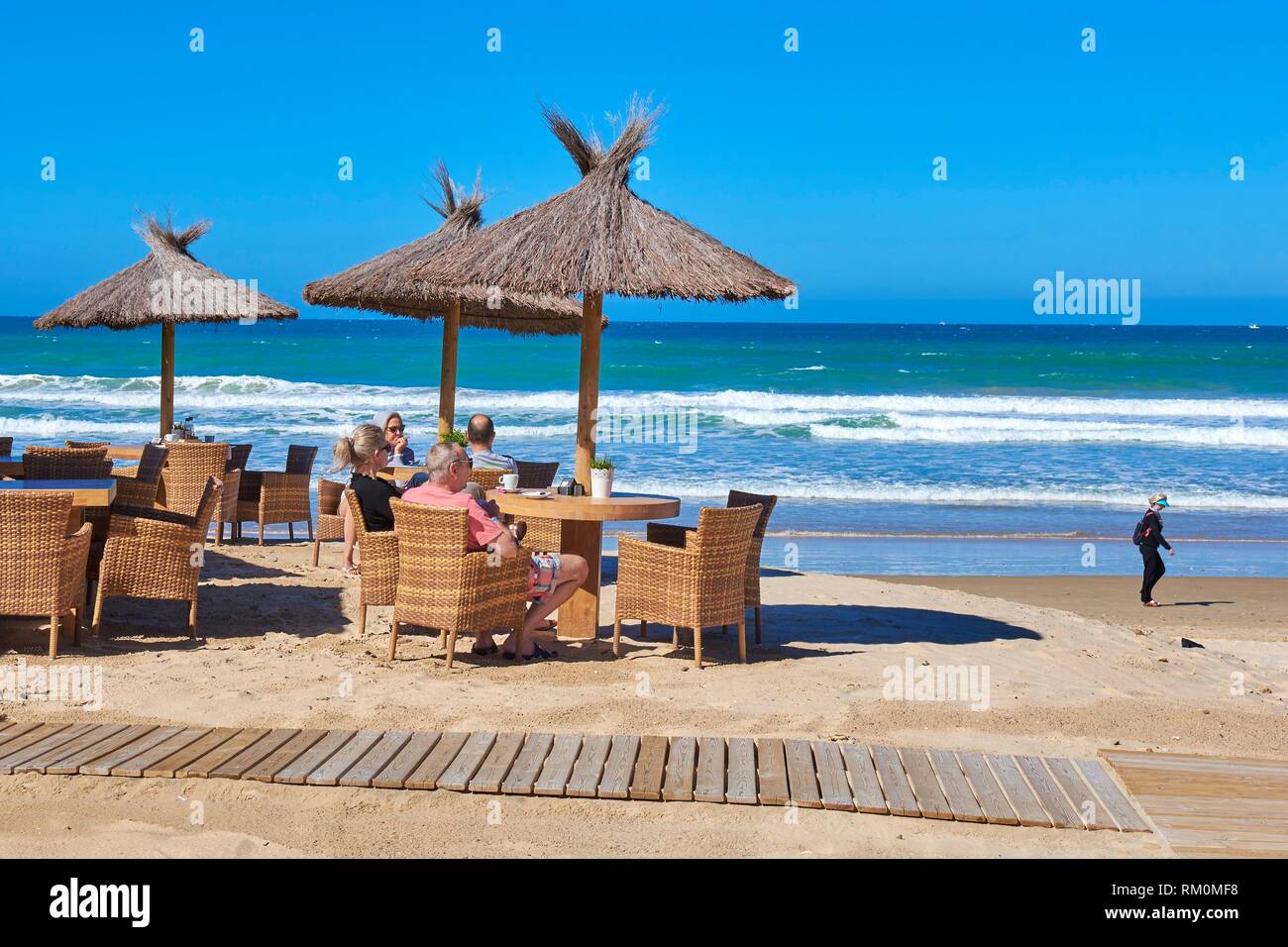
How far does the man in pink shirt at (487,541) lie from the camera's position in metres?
6.08

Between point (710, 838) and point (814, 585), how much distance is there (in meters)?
5.14

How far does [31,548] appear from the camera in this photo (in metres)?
5.75

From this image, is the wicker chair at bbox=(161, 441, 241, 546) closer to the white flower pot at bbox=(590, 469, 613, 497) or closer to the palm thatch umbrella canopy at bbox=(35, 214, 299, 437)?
the palm thatch umbrella canopy at bbox=(35, 214, 299, 437)

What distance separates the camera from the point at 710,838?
3.92m

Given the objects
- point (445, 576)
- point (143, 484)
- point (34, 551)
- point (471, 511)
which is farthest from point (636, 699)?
point (143, 484)

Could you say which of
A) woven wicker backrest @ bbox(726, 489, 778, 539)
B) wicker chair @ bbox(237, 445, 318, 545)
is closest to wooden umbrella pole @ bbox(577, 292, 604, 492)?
woven wicker backrest @ bbox(726, 489, 778, 539)

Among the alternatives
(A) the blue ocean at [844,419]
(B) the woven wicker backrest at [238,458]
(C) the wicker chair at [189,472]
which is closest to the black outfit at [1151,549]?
(A) the blue ocean at [844,419]

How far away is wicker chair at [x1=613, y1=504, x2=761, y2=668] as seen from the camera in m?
6.23

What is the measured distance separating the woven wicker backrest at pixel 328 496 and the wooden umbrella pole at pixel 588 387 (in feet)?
9.98

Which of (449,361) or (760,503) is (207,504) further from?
(449,361)

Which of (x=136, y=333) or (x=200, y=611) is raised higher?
(x=136, y=333)

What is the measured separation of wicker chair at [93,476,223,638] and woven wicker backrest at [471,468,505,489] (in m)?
1.98

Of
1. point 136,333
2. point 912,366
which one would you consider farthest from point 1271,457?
point 136,333
